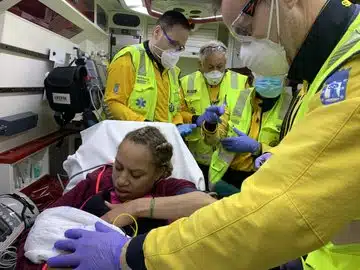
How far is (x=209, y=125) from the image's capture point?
2.40 m

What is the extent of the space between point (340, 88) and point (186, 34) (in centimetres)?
211

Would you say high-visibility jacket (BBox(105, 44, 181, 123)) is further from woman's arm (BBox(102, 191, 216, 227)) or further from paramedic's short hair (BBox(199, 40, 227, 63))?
woman's arm (BBox(102, 191, 216, 227))

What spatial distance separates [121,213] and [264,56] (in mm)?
791

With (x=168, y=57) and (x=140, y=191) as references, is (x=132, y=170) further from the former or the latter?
(x=168, y=57)

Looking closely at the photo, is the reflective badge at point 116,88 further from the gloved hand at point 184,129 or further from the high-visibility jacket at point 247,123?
the high-visibility jacket at point 247,123

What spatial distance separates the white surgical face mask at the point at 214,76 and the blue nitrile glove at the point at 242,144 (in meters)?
0.85

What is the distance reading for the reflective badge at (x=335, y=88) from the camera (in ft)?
1.86

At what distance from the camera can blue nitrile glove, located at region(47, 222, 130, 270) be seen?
775 mm

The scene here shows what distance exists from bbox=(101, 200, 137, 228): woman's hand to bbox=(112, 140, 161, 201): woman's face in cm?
8

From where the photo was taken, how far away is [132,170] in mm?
1419

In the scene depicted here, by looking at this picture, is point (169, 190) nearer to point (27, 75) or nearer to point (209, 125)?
point (209, 125)

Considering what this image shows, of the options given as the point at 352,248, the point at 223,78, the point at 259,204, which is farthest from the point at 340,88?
the point at 223,78

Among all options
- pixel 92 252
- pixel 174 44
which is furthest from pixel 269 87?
pixel 92 252

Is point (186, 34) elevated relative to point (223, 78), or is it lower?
elevated
